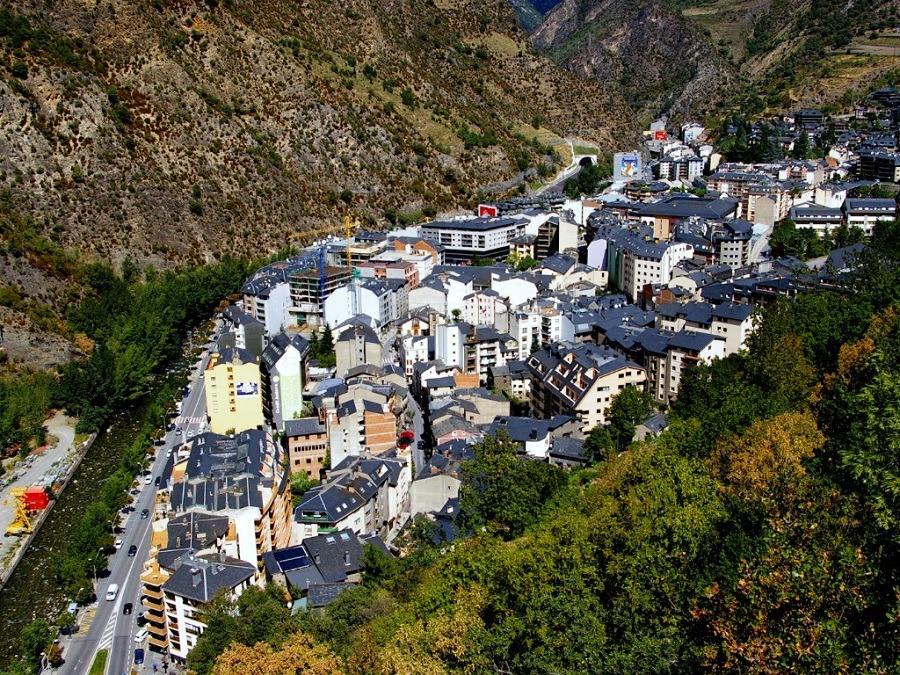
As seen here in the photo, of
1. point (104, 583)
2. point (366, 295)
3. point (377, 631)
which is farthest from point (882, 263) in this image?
point (104, 583)

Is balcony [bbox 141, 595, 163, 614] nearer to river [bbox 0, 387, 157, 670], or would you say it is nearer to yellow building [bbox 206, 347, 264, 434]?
river [bbox 0, 387, 157, 670]

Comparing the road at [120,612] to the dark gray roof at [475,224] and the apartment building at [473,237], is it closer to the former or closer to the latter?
the apartment building at [473,237]

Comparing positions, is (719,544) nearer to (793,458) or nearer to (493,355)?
(793,458)

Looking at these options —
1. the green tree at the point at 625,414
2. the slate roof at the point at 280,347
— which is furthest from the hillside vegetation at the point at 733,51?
the slate roof at the point at 280,347

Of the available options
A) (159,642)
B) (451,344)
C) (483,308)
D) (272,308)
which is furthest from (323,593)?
(272,308)

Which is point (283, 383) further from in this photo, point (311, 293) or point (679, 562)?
point (679, 562)
